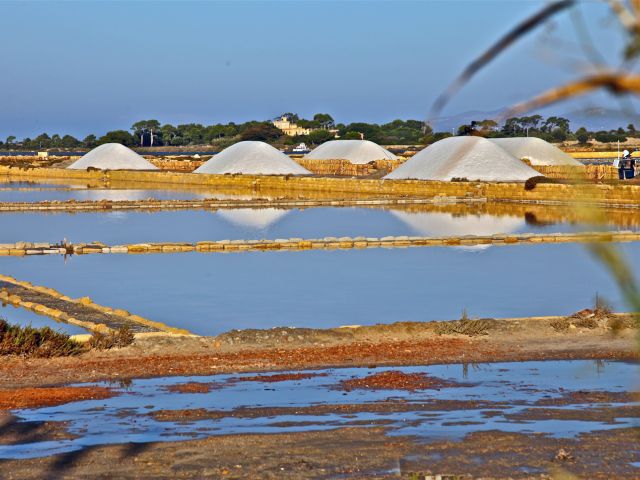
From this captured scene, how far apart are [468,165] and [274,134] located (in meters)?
65.0

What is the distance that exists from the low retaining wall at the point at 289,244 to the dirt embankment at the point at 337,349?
8930mm

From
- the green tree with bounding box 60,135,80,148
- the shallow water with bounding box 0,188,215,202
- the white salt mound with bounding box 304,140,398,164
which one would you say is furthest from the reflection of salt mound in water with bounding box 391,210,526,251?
the green tree with bounding box 60,135,80,148

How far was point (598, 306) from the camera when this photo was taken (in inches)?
384

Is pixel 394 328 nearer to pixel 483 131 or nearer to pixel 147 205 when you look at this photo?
pixel 483 131

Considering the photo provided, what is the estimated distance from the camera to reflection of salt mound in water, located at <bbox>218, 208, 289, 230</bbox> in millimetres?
23266

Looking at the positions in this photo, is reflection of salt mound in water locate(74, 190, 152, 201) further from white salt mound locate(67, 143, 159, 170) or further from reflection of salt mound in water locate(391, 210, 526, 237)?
white salt mound locate(67, 143, 159, 170)

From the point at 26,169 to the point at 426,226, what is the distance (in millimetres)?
36051

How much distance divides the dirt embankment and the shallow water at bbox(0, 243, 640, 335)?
1.40 m

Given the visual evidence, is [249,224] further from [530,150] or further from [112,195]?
[530,150]

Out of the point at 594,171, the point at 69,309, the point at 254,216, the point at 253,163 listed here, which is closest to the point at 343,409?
the point at 69,309

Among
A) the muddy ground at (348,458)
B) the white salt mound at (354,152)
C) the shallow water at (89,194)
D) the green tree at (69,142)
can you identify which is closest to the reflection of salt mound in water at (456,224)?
the shallow water at (89,194)

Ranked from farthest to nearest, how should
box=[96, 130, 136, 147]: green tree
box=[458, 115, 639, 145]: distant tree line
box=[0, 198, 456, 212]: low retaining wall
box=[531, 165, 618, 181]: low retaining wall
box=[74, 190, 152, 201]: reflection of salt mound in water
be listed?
box=[96, 130, 136, 147]: green tree, box=[458, 115, 639, 145]: distant tree line, box=[74, 190, 152, 201]: reflection of salt mound in water, box=[0, 198, 456, 212]: low retaining wall, box=[531, 165, 618, 181]: low retaining wall

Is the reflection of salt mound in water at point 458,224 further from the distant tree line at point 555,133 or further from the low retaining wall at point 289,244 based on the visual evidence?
the distant tree line at point 555,133

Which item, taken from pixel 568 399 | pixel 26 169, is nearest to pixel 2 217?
pixel 568 399
